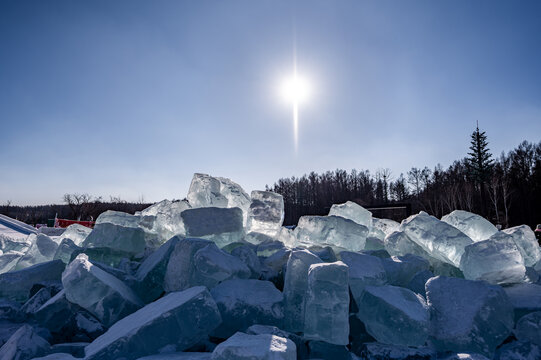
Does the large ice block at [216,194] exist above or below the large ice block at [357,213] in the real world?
above

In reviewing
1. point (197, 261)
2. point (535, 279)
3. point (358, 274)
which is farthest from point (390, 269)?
point (197, 261)

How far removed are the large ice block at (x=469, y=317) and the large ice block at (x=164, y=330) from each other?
0.91 m

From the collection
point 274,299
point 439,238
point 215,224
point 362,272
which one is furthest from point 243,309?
point 439,238

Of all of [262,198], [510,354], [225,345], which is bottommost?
[510,354]

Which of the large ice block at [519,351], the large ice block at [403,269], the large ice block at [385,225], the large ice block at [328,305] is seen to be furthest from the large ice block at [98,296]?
the large ice block at [385,225]

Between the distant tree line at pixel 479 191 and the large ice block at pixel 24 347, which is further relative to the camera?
the distant tree line at pixel 479 191

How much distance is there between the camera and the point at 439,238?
1901 mm

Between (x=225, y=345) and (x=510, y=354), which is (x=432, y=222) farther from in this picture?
(x=225, y=345)

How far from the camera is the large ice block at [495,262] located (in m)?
1.62

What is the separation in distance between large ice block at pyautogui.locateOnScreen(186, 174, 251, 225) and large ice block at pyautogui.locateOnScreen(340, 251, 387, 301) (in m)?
1.03

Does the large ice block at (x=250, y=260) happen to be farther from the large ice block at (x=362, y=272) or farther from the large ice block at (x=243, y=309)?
the large ice block at (x=362, y=272)

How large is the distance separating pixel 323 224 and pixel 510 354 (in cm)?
118

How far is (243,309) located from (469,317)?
0.93 metres

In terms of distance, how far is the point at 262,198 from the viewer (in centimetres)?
241
